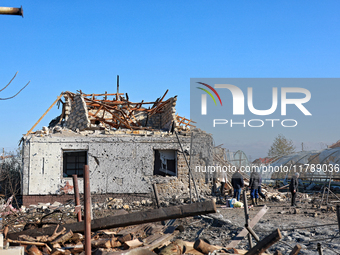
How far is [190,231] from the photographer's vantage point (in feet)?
31.5

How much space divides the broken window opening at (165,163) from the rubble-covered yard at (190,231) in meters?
1.53

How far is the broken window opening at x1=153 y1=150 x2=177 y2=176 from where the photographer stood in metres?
15.0

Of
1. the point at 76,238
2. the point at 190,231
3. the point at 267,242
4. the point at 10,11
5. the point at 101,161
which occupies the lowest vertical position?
the point at 190,231

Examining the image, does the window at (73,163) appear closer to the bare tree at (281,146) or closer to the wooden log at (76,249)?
the wooden log at (76,249)

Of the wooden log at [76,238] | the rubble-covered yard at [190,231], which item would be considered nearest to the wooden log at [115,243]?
the rubble-covered yard at [190,231]

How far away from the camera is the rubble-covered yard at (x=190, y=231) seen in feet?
20.9

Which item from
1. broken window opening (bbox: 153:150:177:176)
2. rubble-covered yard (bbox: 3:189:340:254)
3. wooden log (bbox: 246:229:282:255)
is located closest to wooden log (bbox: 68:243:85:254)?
rubble-covered yard (bbox: 3:189:340:254)

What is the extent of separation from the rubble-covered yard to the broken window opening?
1.53 m

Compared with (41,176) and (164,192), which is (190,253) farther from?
(41,176)

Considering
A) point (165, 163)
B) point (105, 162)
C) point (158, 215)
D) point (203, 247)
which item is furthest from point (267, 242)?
point (105, 162)

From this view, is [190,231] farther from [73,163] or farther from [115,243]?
[73,163]

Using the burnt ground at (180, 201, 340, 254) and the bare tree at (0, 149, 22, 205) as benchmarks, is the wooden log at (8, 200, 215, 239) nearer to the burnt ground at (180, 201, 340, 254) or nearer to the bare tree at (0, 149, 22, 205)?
the burnt ground at (180, 201, 340, 254)

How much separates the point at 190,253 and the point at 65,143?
959cm

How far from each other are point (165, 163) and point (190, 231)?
569 centimetres
